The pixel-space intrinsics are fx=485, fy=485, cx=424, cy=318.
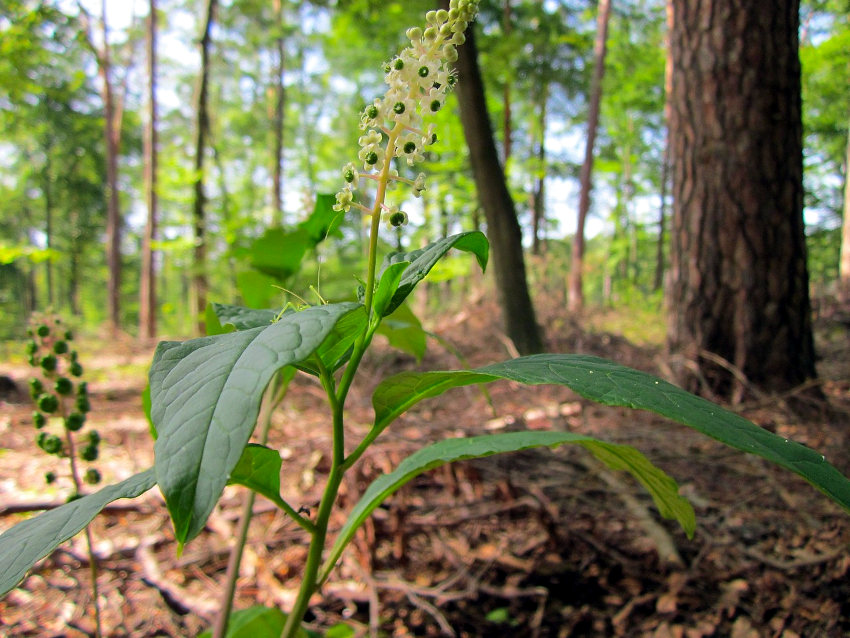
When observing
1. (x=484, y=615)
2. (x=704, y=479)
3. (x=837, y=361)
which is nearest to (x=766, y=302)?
(x=704, y=479)

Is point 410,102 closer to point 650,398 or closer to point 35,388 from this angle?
point 650,398

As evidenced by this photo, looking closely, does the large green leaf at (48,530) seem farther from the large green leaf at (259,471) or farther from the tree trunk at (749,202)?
the tree trunk at (749,202)

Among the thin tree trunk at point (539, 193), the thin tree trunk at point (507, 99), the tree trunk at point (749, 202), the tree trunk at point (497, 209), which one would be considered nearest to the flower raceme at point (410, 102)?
the tree trunk at point (749, 202)

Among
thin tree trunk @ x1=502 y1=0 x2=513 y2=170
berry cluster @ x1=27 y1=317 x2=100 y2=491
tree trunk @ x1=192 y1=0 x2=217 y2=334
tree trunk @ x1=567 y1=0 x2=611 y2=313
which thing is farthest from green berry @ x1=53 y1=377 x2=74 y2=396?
tree trunk @ x1=567 y1=0 x2=611 y2=313

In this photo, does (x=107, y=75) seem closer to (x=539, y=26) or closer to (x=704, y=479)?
(x=539, y=26)

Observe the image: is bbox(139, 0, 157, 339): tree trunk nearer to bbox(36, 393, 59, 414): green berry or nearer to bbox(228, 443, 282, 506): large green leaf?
bbox(36, 393, 59, 414): green berry

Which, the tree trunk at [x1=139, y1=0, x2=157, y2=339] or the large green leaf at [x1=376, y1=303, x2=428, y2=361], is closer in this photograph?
the large green leaf at [x1=376, y1=303, x2=428, y2=361]
